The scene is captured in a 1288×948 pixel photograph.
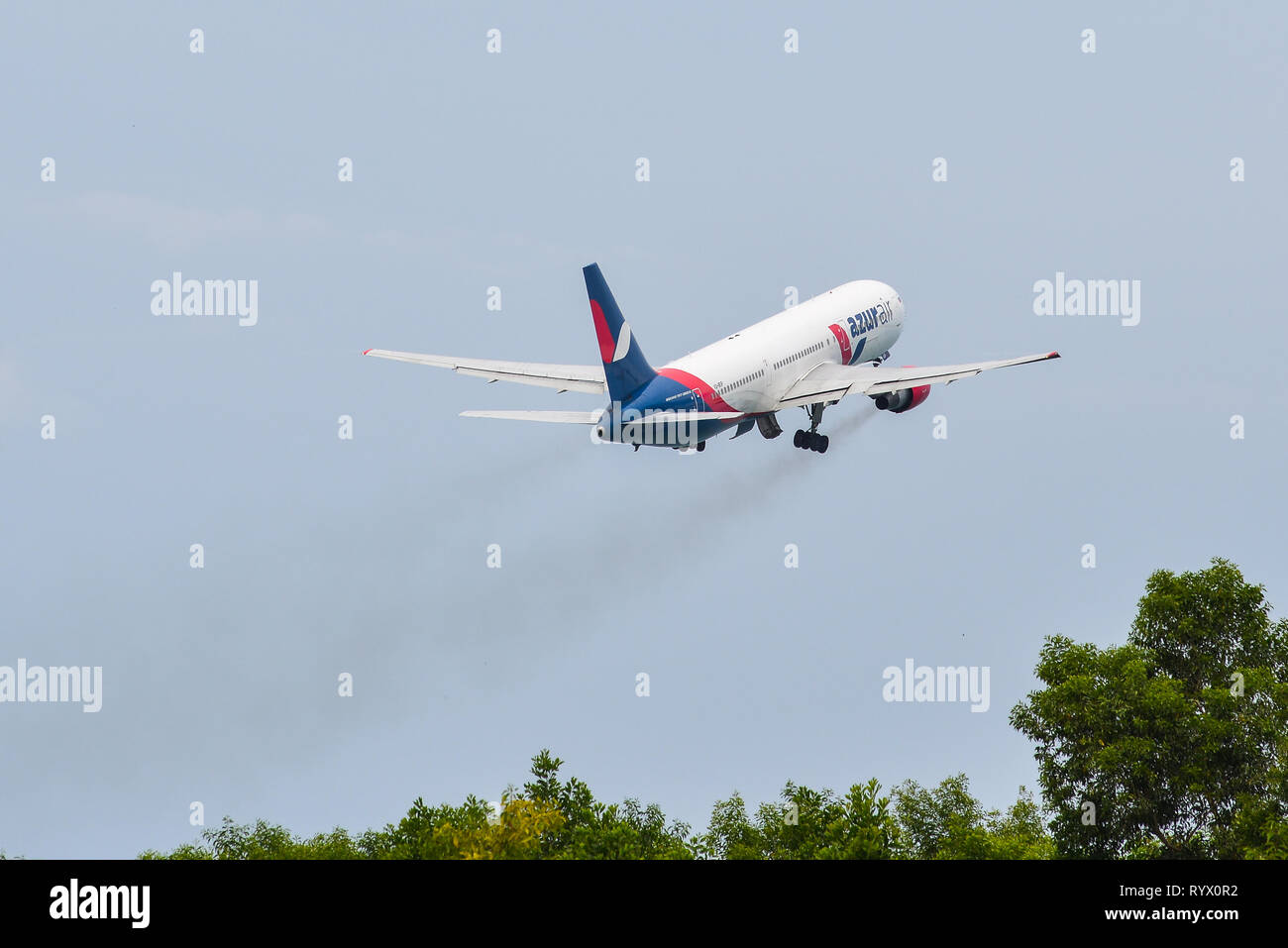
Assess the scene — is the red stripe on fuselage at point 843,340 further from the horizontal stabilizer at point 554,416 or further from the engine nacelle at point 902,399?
the horizontal stabilizer at point 554,416

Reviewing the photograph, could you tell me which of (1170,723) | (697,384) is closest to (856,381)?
(697,384)

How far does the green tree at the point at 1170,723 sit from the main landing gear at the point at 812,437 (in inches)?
572

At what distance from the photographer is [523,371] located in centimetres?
9106

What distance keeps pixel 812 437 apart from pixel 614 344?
1466 cm

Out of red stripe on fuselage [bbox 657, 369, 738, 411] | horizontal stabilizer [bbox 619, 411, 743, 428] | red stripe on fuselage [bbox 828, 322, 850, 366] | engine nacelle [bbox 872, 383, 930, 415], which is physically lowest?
horizontal stabilizer [bbox 619, 411, 743, 428]

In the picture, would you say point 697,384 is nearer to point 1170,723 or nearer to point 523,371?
point 523,371

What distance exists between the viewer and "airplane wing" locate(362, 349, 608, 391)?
90.4m

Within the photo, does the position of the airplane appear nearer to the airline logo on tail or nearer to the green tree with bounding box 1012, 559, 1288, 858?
the airline logo on tail

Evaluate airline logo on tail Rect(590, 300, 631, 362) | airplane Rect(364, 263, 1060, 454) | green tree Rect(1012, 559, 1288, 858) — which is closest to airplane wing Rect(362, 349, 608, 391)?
airplane Rect(364, 263, 1060, 454)

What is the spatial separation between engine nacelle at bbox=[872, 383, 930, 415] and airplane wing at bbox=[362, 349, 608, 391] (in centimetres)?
1337
